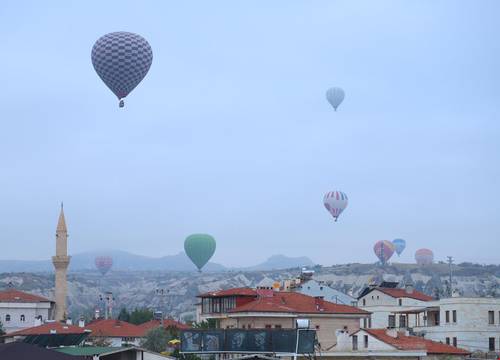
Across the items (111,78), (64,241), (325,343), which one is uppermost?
(111,78)

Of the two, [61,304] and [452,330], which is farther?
[61,304]

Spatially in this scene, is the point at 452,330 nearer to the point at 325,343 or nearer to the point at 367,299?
the point at 325,343

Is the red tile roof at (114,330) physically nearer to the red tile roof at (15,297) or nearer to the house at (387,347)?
the red tile roof at (15,297)

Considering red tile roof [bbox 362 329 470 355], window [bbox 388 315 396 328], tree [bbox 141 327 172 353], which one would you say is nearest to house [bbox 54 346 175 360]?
red tile roof [bbox 362 329 470 355]

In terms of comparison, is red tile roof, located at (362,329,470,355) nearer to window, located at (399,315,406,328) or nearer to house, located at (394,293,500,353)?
house, located at (394,293,500,353)

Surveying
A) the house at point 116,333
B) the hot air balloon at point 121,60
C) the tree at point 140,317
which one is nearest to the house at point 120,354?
the hot air balloon at point 121,60

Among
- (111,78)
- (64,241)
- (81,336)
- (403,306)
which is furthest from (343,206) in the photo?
(81,336)

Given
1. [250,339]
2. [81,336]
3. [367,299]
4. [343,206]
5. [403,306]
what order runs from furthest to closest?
[343,206], [367,299], [403,306], [81,336], [250,339]

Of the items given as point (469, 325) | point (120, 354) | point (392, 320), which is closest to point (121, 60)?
point (392, 320)
